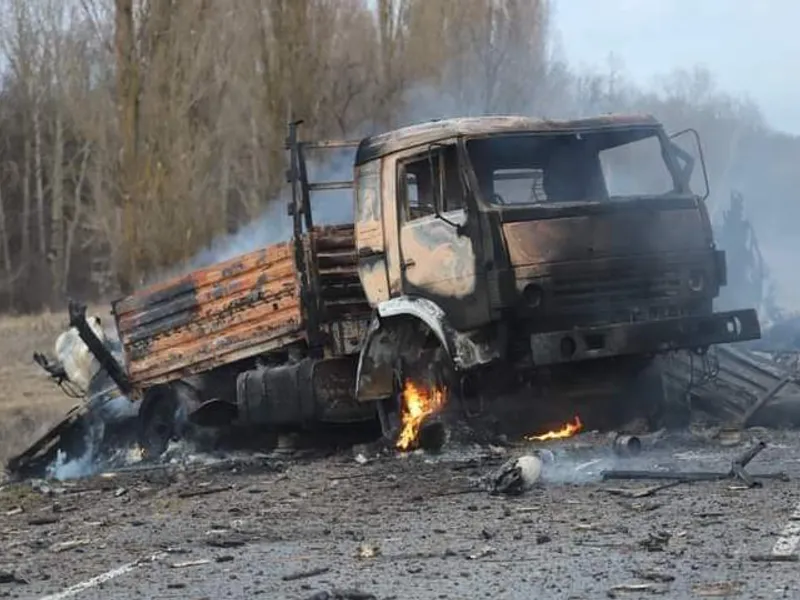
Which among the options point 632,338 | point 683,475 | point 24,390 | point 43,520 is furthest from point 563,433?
point 24,390

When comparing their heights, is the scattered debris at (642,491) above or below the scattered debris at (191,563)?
below

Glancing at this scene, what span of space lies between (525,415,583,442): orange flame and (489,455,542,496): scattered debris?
6.93 ft

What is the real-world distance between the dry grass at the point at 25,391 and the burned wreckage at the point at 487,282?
17.6 feet

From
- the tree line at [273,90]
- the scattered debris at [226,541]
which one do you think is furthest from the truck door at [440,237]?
the tree line at [273,90]

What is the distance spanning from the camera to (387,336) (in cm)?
1059

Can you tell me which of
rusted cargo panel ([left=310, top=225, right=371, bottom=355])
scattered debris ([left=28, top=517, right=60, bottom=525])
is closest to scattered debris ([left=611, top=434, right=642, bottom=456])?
rusted cargo panel ([left=310, top=225, right=371, bottom=355])

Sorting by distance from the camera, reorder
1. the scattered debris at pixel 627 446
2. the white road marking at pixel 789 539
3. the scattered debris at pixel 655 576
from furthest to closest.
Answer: the scattered debris at pixel 627 446 < the white road marking at pixel 789 539 < the scattered debris at pixel 655 576

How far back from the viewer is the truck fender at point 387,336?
32.7ft

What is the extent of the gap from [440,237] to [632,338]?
5.22 feet

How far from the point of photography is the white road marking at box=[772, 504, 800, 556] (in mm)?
5793

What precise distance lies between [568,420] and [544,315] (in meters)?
1.04

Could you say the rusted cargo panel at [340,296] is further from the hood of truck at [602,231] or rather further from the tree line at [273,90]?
the tree line at [273,90]

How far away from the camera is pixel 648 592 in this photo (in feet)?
17.1

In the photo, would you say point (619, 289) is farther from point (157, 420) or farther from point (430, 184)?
point (157, 420)
